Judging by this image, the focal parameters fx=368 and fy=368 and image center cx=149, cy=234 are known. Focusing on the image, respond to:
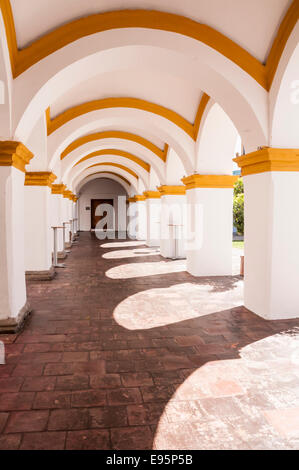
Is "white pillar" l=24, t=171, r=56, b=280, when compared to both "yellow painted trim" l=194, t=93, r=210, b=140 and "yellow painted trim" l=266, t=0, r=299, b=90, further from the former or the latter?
"yellow painted trim" l=266, t=0, r=299, b=90

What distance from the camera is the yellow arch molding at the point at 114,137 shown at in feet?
40.8

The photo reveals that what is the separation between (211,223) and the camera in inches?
347

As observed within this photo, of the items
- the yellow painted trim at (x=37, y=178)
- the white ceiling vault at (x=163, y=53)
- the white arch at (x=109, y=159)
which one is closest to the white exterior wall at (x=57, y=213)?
the yellow painted trim at (x=37, y=178)

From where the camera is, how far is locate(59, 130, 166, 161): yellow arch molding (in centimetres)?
1245

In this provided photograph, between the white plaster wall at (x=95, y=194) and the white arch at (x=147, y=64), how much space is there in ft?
80.5

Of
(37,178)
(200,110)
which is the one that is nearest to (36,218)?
(37,178)

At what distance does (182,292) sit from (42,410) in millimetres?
4517

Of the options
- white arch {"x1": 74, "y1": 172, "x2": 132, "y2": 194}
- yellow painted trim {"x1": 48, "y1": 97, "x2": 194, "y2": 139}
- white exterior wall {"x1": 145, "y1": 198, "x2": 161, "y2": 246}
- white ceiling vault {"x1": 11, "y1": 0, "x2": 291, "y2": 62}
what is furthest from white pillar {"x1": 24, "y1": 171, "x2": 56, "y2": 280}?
white arch {"x1": 74, "y1": 172, "x2": 132, "y2": 194}

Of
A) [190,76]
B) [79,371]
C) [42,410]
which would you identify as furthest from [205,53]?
[42,410]

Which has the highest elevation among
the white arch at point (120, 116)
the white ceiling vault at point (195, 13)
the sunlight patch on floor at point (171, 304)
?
the white ceiling vault at point (195, 13)

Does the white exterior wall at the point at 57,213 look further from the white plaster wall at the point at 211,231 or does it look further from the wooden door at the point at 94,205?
the wooden door at the point at 94,205

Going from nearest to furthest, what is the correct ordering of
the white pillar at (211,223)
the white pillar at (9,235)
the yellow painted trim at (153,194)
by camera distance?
the white pillar at (9,235), the white pillar at (211,223), the yellow painted trim at (153,194)

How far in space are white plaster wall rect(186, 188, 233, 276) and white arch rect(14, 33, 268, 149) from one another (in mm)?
2995
